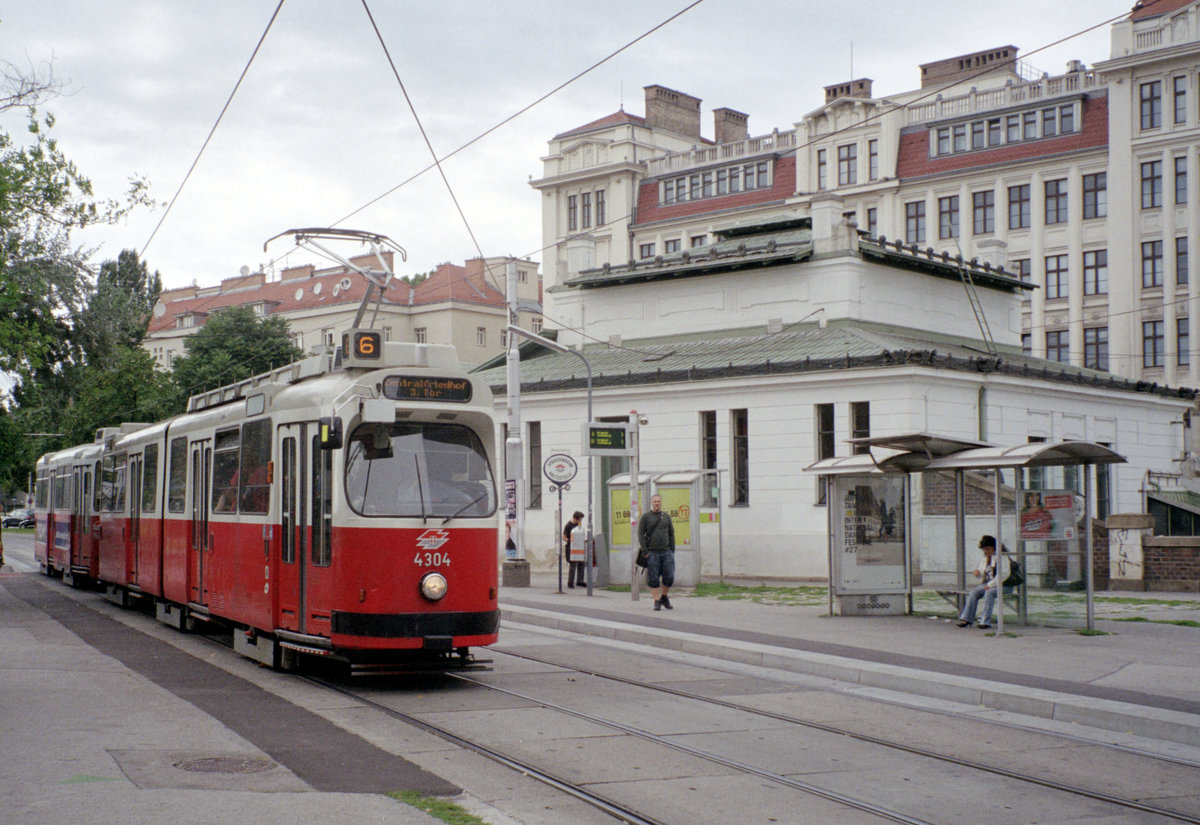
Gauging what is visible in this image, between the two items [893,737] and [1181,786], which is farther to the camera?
[893,737]

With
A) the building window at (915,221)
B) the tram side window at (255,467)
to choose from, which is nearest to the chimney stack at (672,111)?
the building window at (915,221)

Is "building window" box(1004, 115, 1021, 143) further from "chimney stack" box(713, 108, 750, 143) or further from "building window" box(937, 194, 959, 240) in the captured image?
"chimney stack" box(713, 108, 750, 143)

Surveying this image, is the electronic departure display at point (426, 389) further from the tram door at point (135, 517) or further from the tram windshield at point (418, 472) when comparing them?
the tram door at point (135, 517)

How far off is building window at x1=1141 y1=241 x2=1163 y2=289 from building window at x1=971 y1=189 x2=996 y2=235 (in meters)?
7.51

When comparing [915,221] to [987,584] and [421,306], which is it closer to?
[421,306]

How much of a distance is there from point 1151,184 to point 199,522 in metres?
54.5

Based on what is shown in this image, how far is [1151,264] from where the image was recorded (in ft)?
200

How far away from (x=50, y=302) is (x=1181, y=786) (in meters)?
28.3

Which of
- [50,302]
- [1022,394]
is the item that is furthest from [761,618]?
[50,302]

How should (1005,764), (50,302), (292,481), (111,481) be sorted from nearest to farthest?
(1005,764) → (292,481) → (111,481) → (50,302)

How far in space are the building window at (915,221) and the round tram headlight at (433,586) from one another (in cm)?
5828

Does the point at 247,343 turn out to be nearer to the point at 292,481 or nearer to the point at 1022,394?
the point at 1022,394

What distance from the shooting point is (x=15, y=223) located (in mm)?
26656

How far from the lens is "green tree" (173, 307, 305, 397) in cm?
6838
